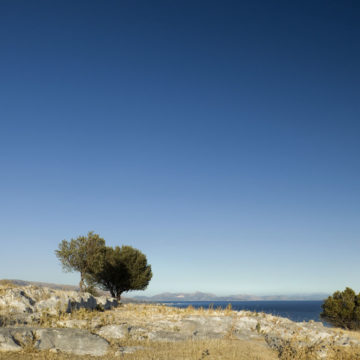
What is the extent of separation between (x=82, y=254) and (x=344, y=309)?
3343cm

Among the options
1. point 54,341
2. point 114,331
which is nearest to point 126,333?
point 114,331

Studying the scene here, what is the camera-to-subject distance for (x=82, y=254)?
4419cm

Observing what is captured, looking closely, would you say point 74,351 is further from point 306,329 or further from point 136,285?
point 136,285

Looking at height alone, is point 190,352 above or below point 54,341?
below

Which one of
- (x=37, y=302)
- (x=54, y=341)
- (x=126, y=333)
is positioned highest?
(x=37, y=302)

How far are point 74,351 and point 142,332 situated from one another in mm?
4094

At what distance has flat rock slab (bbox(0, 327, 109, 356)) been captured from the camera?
457 inches

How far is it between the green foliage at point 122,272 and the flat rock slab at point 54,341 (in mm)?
36240

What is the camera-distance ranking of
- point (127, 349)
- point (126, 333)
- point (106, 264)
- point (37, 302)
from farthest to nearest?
point (106, 264) → point (37, 302) → point (126, 333) → point (127, 349)

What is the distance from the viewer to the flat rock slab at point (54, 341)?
38.1 ft

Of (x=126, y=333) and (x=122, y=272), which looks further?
(x=122, y=272)

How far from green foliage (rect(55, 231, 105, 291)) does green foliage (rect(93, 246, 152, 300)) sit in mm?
3944

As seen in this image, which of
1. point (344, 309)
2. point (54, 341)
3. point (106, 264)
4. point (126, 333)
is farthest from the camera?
point (106, 264)

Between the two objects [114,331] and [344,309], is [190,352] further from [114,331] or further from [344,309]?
[344,309]
